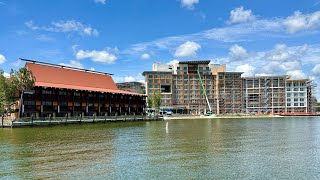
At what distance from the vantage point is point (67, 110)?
11825cm

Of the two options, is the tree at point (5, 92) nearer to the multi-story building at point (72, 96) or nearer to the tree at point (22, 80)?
the tree at point (22, 80)

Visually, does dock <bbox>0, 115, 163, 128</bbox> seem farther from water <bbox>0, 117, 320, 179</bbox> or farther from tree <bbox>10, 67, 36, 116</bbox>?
water <bbox>0, 117, 320, 179</bbox>

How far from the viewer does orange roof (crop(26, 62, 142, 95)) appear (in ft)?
397

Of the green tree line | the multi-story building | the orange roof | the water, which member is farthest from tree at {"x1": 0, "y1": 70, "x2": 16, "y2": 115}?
the water

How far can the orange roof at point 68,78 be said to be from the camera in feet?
397

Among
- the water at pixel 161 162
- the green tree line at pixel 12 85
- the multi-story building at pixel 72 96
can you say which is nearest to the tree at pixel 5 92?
the green tree line at pixel 12 85

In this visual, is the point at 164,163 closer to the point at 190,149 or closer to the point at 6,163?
the point at 190,149

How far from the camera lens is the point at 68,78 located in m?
134

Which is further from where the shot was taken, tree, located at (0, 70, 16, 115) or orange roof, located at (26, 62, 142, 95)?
orange roof, located at (26, 62, 142, 95)

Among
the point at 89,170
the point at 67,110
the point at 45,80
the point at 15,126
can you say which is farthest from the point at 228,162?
the point at 45,80

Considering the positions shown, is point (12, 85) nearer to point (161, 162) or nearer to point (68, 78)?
point (68, 78)

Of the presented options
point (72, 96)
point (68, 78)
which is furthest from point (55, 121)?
point (68, 78)

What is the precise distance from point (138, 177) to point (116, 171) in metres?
2.86

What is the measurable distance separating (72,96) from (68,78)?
15.9 meters
